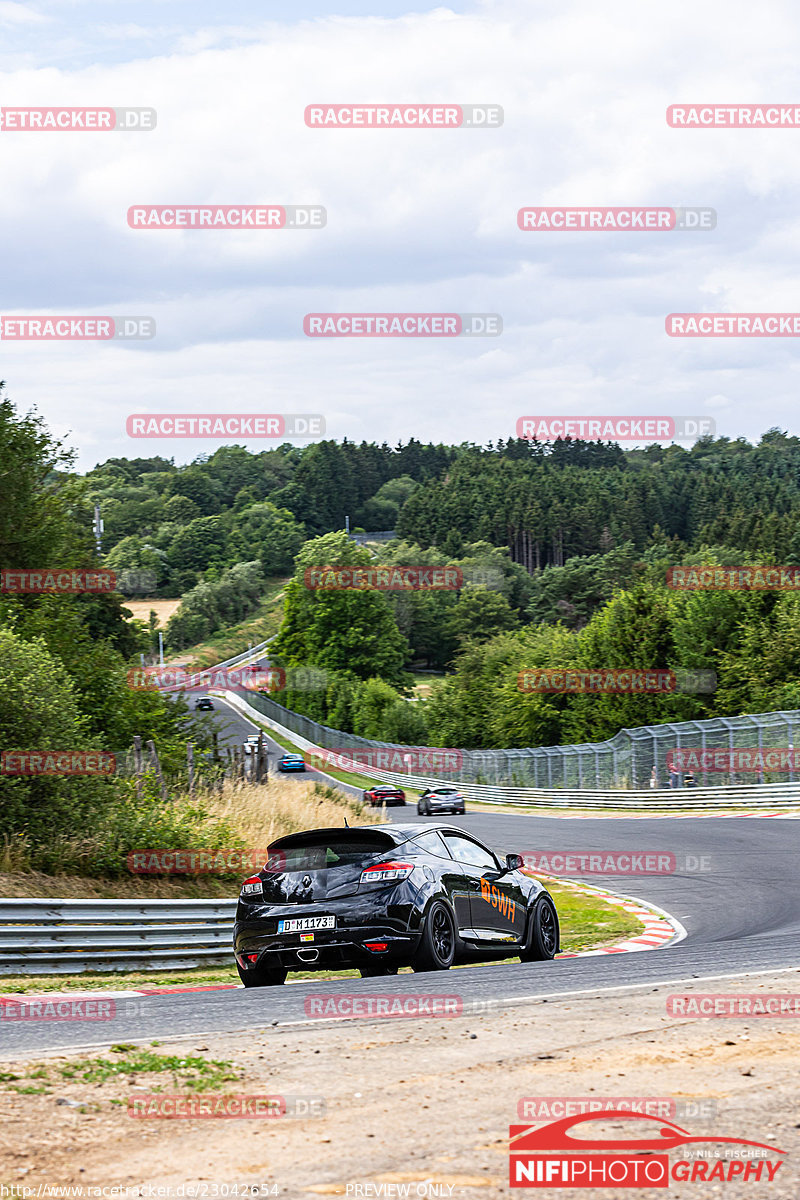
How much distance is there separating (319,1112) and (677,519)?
17989cm

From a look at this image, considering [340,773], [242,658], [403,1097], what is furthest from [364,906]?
[242,658]

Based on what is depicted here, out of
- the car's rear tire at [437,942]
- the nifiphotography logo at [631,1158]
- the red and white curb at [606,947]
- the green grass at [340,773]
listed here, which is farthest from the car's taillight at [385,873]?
the green grass at [340,773]

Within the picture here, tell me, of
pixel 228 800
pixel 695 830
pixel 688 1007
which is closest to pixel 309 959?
pixel 688 1007

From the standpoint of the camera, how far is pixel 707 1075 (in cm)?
591

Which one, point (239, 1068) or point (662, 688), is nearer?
point (239, 1068)

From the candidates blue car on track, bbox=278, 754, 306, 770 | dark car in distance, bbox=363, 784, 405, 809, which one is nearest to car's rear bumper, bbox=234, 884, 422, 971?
dark car in distance, bbox=363, 784, 405, 809

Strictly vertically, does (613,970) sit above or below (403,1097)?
below

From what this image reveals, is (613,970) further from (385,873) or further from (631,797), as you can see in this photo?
(631,797)

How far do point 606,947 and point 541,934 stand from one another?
2744 millimetres

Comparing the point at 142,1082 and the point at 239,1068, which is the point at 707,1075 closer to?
the point at 239,1068

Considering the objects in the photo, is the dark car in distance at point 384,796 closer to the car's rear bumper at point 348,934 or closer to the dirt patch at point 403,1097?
the car's rear bumper at point 348,934

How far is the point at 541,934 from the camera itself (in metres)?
12.2

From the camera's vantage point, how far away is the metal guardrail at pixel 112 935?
37.0 feet

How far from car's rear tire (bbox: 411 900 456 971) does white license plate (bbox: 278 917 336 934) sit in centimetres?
76
